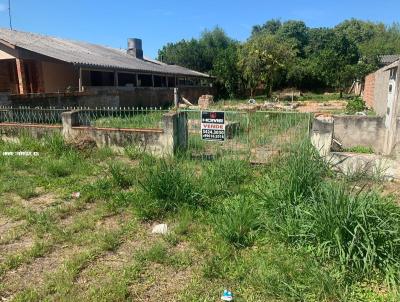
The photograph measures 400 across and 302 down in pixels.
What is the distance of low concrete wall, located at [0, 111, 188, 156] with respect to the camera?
759 cm

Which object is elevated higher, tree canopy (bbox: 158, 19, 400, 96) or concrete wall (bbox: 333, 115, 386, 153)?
tree canopy (bbox: 158, 19, 400, 96)

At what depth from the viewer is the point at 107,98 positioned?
17078mm

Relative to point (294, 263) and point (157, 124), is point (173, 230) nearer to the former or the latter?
point (294, 263)

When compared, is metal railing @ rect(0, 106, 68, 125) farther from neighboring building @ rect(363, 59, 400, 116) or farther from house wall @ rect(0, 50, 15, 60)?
neighboring building @ rect(363, 59, 400, 116)

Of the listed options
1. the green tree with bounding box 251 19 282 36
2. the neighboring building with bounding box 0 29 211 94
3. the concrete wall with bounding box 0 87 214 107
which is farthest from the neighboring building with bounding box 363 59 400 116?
the green tree with bounding box 251 19 282 36

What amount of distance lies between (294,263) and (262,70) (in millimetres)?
25911

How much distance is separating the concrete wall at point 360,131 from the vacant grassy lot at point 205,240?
14.2 ft

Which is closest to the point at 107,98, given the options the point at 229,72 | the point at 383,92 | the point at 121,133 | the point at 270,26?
the point at 121,133

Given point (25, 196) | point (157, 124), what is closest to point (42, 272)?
point (25, 196)

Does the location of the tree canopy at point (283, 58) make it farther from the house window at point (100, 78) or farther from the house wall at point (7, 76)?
the house wall at point (7, 76)

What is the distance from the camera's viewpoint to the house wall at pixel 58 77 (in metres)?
16.6

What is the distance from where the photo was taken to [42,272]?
136 inches

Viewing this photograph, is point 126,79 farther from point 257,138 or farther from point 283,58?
point 257,138

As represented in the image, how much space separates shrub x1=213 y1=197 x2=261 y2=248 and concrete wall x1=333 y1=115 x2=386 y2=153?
573cm
